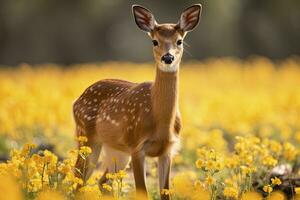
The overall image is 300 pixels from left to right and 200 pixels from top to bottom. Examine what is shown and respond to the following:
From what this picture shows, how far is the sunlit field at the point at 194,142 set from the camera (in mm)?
7543

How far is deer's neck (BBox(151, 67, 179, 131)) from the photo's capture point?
8297 mm

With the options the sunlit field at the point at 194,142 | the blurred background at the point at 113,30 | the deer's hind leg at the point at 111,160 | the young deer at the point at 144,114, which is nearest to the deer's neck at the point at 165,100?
the young deer at the point at 144,114

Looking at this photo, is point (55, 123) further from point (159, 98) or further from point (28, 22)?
point (28, 22)

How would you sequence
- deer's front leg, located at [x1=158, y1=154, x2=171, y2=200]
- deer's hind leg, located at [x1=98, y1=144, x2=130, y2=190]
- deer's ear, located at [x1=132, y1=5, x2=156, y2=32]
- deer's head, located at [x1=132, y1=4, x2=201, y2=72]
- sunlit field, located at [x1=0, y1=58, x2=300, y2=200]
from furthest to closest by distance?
deer's hind leg, located at [x1=98, y1=144, x2=130, y2=190], deer's ear, located at [x1=132, y1=5, x2=156, y2=32], deer's front leg, located at [x1=158, y1=154, x2=171, y2=200], deer's head, located at [x1=132, y1=4, x2=201, y2=72], sunlit field, located at [x1=0, y1=58, x2=300, y2=200]

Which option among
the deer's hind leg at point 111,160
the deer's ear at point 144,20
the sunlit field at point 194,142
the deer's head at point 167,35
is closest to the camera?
the sunlit field at point 194,142

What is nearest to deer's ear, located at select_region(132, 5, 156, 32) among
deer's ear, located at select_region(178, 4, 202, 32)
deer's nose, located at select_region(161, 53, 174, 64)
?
deer's ear, located at select_region(178, 4, 202, 32)

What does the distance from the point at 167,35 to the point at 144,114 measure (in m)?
0.78

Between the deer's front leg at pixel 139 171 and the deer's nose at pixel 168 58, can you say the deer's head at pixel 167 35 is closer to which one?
the deer's nose at pixel 168 58

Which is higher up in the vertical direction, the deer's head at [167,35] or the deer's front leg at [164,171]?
the deer's head at [167,35]

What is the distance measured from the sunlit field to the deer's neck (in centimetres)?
44

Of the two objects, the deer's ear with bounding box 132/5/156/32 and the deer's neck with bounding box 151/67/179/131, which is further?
the deer's ear with bounding box 132/5/156/32

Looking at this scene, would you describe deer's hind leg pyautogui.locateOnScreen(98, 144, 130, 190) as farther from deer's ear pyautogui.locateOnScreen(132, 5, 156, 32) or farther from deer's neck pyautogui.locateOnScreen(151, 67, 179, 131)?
deer's ear pyautogui.locateOnScreen(132, 5, 156, 32)

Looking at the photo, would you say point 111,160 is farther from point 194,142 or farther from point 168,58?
point 194,142

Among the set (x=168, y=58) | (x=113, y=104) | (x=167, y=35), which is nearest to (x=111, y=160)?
(x=113, y=104)
